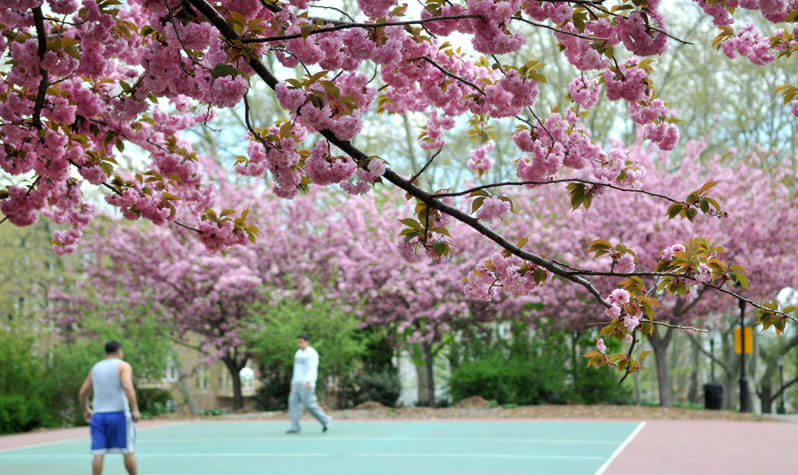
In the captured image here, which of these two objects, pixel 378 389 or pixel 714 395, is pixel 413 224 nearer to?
pixel 378 389

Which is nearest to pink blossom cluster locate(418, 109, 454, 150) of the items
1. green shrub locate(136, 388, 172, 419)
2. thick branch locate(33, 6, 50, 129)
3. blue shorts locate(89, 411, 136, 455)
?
thick branch locate(33, 6, 50, 129)

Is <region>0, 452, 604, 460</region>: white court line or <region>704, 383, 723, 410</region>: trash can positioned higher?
<region>0, 452, 604, 460</region>: white court line

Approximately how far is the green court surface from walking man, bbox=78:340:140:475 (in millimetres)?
1997

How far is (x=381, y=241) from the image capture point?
2342 cm

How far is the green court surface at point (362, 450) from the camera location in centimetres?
988

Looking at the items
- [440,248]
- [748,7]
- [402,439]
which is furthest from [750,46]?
[402,439]

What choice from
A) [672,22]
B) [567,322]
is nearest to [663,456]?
[567,322]

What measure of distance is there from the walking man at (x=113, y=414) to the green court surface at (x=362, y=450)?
2.00 m

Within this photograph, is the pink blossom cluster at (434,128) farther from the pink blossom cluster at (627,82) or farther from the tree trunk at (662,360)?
the tree trunk at (662,360)

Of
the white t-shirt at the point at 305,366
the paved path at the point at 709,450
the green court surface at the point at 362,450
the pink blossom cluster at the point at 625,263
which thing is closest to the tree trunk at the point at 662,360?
the paved path at the point at 709,450

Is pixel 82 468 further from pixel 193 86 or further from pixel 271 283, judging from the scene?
pixel 271 283

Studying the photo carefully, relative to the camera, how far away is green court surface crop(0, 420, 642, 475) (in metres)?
9.88

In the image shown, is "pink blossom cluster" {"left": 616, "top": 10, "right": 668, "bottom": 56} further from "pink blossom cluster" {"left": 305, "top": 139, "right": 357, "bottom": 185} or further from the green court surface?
the green court surface

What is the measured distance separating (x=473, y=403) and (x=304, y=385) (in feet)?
25.2
